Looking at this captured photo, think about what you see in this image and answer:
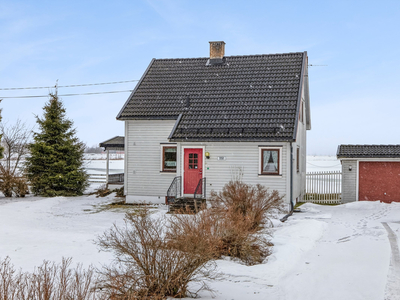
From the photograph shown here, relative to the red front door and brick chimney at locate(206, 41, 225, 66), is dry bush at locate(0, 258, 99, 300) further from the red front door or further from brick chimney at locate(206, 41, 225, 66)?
brick chimney at locate(206, 41, 225, 66)

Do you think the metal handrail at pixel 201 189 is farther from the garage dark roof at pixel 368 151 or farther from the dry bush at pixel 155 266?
the dry bush at pixel 155 266

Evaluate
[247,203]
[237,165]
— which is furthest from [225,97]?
[247,203]

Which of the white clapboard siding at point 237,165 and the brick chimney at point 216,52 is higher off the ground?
the brick chimney at point 216,52

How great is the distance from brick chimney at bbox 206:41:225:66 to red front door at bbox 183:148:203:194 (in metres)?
5.92

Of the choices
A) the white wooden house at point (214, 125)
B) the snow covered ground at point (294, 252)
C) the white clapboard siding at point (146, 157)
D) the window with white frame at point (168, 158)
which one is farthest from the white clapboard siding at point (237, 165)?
the white clapboard siding at point (146, 157)

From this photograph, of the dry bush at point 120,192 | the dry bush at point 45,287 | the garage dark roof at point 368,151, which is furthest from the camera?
the dry bush at point 120,192

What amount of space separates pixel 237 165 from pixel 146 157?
4626mm

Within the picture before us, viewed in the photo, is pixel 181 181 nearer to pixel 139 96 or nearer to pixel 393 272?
pixel 139 96

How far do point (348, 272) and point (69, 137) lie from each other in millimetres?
18484

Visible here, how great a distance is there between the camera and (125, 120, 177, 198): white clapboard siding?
18.5 metres

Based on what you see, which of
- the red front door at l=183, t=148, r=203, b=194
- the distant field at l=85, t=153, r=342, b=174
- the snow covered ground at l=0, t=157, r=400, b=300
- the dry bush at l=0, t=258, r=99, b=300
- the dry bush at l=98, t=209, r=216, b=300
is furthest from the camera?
the distant field at l=85, t=153, r=342, b=174

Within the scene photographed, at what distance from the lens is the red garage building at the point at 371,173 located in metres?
18.7

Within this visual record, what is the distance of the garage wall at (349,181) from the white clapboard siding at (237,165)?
4.87m

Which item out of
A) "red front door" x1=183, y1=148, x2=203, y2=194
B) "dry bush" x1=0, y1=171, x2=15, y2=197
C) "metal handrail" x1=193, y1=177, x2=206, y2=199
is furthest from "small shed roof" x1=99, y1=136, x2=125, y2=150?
"metal handrail" x1=193, y1=177, x2=206, y2=199
